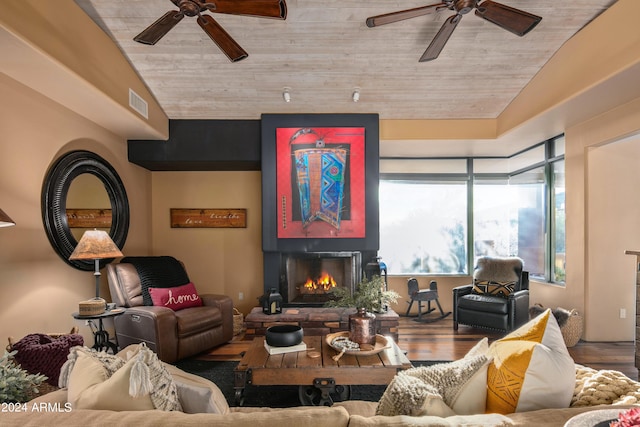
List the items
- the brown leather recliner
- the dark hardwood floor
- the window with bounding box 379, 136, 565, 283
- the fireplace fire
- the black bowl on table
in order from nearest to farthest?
the black bowl on table, the brown leather recliner, the dark hardwood floor, the fireplace fire, the window with bounding box 379, 136, 565, 283

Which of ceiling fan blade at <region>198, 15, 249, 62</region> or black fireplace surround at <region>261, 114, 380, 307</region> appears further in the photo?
black fireplace surround at <region>261, 114, 380, 307</region>

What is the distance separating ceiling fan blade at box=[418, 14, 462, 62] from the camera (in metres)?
2.46

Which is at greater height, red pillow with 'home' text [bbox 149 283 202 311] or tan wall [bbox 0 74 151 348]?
tan wall [bbox 0 74 151 348]

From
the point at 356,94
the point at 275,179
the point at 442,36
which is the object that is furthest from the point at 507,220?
the point at 442,36

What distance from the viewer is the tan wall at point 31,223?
8.74ft

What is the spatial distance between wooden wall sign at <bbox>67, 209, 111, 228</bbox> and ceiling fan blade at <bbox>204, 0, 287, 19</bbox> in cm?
244

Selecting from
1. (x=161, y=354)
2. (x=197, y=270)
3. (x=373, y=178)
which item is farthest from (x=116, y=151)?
(x=373, y=178)

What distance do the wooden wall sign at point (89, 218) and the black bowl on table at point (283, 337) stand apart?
2.30m

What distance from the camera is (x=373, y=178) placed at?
4.43 m

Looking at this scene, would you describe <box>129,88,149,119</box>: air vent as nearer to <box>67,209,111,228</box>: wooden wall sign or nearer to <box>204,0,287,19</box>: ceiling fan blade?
<box>67,209,111,228</box>: wooden wall sign

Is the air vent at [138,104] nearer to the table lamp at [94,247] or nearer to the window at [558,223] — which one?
the table lamp at [94,247]

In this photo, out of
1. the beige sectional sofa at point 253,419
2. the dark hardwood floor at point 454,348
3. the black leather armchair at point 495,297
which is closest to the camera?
the beige sectional sofa at point 253,419

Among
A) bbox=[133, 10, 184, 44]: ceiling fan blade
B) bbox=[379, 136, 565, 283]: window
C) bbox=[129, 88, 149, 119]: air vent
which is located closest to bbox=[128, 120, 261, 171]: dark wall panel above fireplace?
bbox=[129, 88, 149, 119]: air vent

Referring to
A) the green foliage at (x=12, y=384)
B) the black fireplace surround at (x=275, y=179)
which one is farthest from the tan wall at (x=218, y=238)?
the green foliage at (x=12, y=384)
